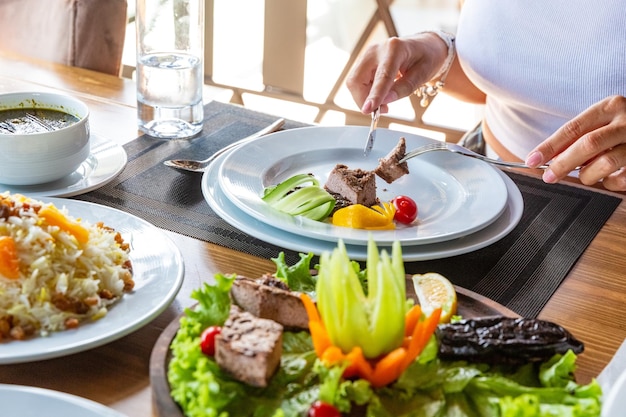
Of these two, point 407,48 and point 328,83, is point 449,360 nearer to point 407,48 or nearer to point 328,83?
point 407,48

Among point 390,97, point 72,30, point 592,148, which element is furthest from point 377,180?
point 72,30

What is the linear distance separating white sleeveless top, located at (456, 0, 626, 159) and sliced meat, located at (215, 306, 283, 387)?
4.29 ft

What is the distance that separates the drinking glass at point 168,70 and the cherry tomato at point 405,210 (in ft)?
1.91

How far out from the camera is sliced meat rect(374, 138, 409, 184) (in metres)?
1.50

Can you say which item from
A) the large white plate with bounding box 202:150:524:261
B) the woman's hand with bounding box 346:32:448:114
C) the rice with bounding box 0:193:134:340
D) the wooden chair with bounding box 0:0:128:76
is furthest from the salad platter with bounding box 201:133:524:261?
the wooden chair with bounding box 0:0:128:76

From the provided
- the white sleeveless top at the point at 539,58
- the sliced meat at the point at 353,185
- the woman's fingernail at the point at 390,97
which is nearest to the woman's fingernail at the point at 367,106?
the woman's fingernail at the point at 390,97

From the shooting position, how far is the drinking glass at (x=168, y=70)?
5.70 feet

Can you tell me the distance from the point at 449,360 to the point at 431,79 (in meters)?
1.34

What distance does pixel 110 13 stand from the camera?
7.59 ft

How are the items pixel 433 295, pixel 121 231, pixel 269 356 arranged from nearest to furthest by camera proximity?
pixel 269 356, pixel 433 295, pixel 121 231

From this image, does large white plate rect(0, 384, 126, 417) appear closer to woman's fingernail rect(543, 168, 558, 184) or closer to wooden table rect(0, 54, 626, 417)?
wooden table rect(0, 54, 626, 417)

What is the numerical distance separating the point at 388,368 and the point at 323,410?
0.28ft

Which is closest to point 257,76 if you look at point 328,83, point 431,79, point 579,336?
point 328,83

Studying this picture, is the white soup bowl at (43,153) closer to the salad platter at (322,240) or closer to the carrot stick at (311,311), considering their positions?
the salad platter at (322,240)
